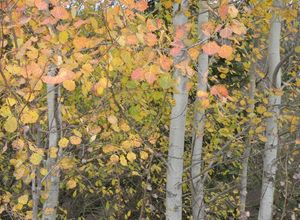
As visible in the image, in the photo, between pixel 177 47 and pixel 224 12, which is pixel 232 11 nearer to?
pixel 224 12

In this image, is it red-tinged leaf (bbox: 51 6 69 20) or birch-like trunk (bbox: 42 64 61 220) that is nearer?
red-tinged leaf (bbox: 51 6 69 20)

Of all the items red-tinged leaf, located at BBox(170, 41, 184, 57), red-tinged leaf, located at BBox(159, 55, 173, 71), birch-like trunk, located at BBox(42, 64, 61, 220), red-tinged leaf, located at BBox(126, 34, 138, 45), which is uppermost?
red-tinged leaf, located at BBox(126, 34, 138, 45)

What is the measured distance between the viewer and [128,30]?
2.27m

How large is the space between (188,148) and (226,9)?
538 centimetres

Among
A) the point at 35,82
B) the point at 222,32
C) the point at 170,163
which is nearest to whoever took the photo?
the point at 222,32

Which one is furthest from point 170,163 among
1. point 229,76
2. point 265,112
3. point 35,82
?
point 229,76

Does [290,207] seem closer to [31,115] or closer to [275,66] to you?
[275,66]

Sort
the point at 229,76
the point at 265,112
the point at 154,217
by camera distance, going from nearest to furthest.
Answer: the point at 265,112, the point at 154,217, the point at 229,76

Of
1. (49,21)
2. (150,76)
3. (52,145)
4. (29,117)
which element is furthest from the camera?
(52,145)

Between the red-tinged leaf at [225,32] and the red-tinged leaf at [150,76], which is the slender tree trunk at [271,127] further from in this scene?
the red-tinged leaf at [150,76]

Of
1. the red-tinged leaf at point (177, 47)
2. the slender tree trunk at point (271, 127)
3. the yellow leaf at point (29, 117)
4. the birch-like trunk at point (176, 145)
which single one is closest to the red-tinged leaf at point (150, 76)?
the red-tinged leaf at point (177, 47)

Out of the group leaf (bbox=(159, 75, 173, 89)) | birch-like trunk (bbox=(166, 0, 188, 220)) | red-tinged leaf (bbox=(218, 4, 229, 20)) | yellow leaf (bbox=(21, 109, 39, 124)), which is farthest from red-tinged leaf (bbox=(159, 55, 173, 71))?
birch-like trunk (bbox=(166, 0, 188, 220))

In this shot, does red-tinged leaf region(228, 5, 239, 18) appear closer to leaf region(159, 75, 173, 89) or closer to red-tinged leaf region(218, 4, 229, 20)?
red-tinged leaf region(218, 4, 229, 20)

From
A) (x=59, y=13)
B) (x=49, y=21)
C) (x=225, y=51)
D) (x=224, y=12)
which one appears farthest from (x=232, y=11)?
(x=49, y=21)
